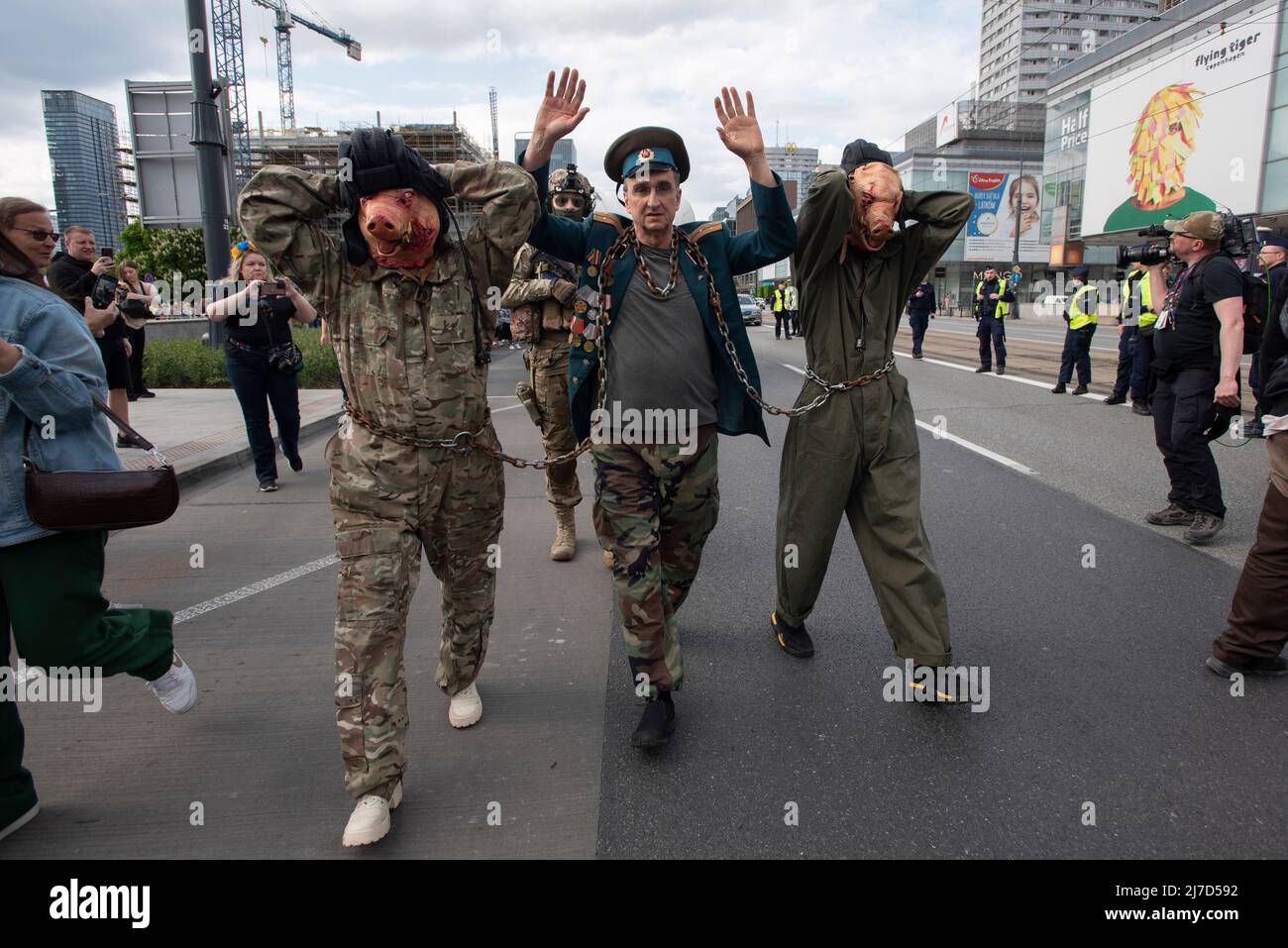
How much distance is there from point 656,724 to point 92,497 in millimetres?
1994

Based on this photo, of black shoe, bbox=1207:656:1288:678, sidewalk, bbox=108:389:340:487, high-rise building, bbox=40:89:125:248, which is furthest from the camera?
high-rise building, bbox=40:89:125:248

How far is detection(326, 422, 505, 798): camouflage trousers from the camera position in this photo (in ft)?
8.40

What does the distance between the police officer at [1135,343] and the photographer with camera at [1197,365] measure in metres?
3.31

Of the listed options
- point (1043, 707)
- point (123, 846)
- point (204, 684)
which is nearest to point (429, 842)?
point (123, 846)

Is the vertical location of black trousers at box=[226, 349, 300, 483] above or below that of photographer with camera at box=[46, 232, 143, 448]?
below

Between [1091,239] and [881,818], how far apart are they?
54388 mm

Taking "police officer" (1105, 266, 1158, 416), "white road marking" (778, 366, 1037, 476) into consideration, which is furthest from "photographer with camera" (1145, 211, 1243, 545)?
"police officer" (1105, 266, 1158, 416)

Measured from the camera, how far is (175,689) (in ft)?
10.3

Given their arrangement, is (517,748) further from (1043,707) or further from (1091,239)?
(1091,239)

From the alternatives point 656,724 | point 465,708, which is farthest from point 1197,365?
point 465,708

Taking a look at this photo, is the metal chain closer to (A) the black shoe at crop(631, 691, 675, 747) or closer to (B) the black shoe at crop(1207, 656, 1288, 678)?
(A) the black shoe at crop(631, 691, 675, 747)

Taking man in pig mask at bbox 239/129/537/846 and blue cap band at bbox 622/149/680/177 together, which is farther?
blue cap band at bbox 622/149/680/177

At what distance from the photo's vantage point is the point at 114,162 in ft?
245

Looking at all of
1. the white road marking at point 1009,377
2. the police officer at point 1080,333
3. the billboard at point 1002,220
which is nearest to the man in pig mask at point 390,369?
the white road marking at point 1009,377
